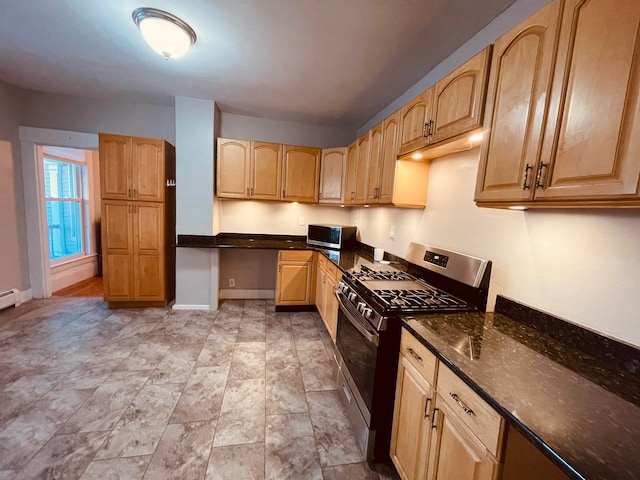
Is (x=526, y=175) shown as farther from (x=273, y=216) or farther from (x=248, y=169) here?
(x=273, y=216)

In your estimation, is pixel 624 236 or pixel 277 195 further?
pixel 277 195

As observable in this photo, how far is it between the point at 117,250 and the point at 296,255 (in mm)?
2184

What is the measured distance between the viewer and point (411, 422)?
1.24m

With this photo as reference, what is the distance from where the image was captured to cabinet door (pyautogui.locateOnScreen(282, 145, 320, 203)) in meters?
3.51

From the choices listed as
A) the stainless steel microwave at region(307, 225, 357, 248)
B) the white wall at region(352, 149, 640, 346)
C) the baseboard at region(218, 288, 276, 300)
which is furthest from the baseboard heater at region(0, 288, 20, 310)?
the white wall at region(352, 149, 640, 346)

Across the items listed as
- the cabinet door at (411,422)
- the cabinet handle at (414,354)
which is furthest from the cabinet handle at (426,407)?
the cabinet handle at (414,354)

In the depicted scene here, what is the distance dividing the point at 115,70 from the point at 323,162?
2.33m

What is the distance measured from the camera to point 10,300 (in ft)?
10.5

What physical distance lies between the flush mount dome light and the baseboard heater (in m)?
3.49

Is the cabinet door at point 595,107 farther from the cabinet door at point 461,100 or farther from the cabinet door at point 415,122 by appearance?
the cabinet door at point 415,122

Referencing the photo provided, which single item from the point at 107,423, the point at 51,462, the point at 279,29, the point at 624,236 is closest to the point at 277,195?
the point at 279,29

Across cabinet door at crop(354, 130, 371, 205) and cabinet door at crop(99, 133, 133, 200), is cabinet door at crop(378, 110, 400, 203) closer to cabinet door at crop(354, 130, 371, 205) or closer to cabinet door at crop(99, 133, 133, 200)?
cabinet door at crop(354, 130, 371, 205)

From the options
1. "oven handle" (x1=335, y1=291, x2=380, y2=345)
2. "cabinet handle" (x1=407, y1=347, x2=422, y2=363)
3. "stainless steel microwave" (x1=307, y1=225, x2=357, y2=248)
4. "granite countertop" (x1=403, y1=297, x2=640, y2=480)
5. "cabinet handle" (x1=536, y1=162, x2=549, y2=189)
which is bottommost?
"oven handle" (x1=335, y1=291, x2=380, y2=345)

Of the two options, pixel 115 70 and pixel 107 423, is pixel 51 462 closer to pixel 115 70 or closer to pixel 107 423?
pixel 107 423
